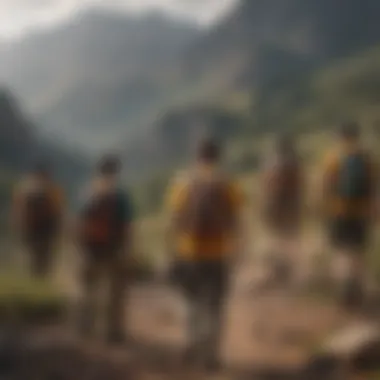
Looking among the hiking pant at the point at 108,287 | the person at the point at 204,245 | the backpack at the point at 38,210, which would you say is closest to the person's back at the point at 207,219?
the person at the point at 204,245

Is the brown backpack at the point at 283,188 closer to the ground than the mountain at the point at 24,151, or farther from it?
closer to the ground

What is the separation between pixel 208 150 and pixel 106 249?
47 centimetres

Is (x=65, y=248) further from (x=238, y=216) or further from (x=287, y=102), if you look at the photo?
(x=287, y=102)

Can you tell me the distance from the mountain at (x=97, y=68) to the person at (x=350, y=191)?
64cm

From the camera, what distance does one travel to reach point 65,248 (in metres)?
2.82

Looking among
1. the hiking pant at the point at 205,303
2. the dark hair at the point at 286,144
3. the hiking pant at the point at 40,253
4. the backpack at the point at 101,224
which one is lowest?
the hiking pant at the point at 205,303

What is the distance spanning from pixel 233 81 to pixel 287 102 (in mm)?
212

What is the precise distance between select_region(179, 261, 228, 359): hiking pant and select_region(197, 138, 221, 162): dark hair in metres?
0.35

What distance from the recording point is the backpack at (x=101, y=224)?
2.79 m

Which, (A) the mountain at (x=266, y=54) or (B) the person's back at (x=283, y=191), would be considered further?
(A) the mountain at (x=266, y=54)

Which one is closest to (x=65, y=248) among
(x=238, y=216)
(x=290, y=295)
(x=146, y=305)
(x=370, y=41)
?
(x=146, y=305)

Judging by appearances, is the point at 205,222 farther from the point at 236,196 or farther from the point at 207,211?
the point at 236,196

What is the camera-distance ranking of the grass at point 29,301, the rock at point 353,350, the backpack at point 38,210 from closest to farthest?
the rock at point 353,350, the grass at point 29,301, the backpack at point 38,210

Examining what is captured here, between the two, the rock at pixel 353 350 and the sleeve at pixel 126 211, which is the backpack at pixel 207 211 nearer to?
the sleeve at pixel 126 211
